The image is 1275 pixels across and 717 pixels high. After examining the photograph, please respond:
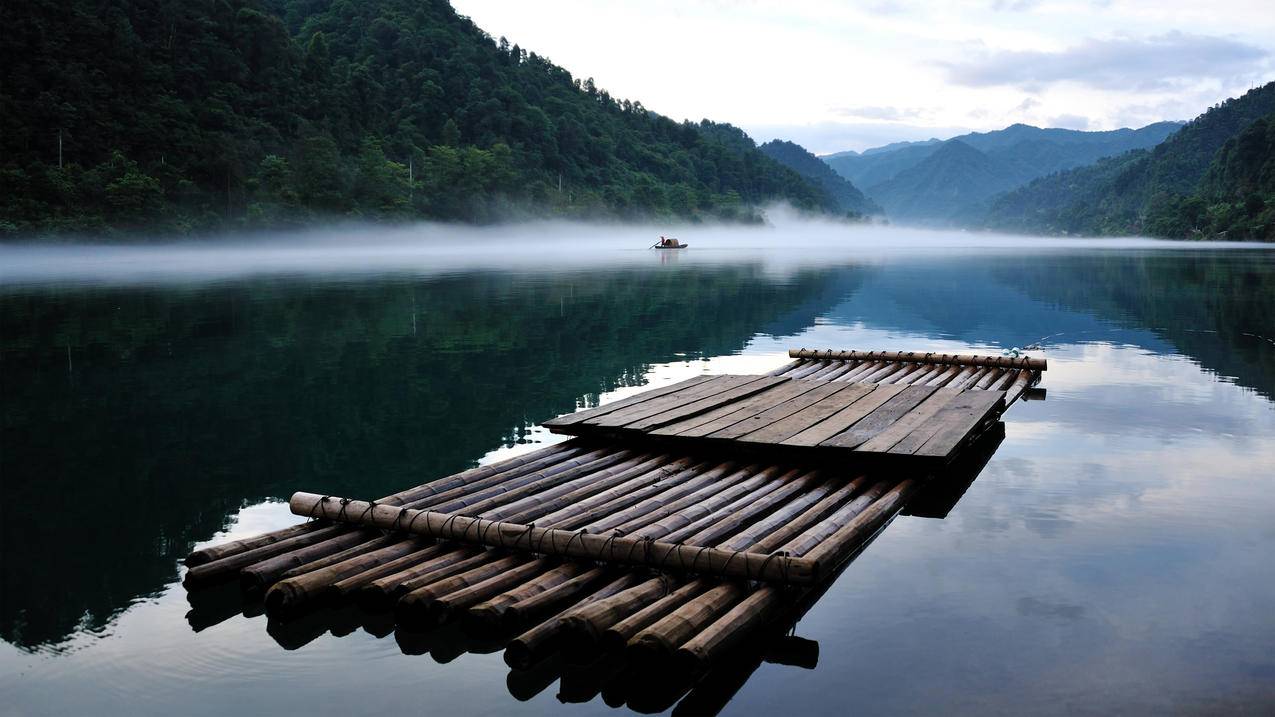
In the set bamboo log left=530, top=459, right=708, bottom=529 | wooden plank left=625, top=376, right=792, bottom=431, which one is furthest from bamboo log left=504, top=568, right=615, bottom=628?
wooden plank left=625, top=376, right=792, bottom=431

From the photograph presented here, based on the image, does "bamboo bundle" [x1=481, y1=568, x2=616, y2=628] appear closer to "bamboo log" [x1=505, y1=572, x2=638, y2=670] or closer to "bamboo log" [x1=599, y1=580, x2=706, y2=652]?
"bamboo log" [x1=505, y1=572, x2=638, y2=670]

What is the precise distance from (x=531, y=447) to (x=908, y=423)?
4673mm

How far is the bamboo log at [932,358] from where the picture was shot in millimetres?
18406

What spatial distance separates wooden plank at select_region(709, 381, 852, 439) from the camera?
36.3 feet

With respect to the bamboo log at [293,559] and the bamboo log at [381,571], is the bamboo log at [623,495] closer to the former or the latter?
the bamboo log at [381,571]

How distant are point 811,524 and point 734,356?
44.2 feet

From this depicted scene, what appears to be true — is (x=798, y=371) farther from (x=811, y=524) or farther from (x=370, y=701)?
(x=370, y=701)

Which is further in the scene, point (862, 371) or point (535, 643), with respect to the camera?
point (862, 371)

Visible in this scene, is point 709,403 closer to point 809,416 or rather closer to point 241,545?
point 809,416

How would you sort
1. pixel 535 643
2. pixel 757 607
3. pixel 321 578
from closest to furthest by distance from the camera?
1. pixel 535 643
2. pixel 757 607
3. pixel 321 578

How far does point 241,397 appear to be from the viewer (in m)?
16.5

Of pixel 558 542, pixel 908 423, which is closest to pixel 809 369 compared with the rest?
pixel 908 423

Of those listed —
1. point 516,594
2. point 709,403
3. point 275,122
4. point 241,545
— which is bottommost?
point 241,545

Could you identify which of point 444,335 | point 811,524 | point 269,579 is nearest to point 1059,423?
point 811,524
